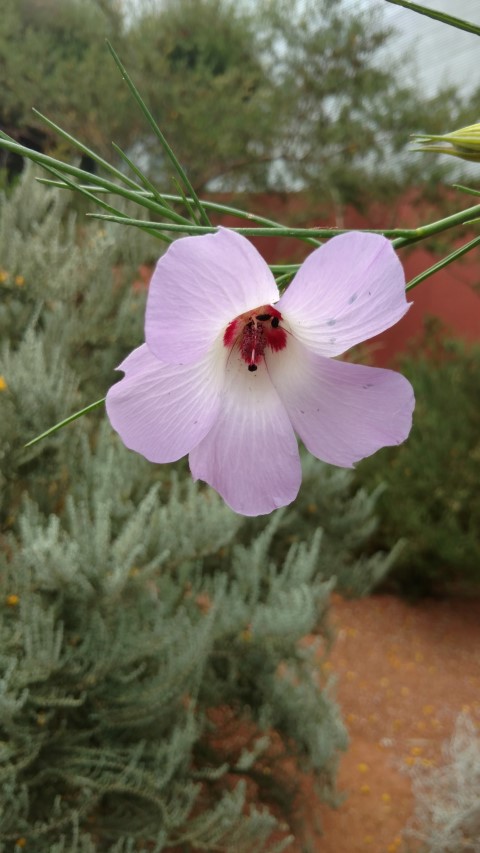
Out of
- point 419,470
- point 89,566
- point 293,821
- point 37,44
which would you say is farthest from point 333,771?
point 37,44

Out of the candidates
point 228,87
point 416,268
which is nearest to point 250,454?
point 228,87

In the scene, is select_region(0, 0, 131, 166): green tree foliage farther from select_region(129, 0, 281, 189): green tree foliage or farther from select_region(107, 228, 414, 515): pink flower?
select_region(107, 228, 414, 515): pink flower

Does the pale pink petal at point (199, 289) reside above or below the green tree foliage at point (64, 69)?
below

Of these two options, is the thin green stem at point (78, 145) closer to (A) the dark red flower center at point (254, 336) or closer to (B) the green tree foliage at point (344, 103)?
(A) the dark red flower center at point (254, 336)

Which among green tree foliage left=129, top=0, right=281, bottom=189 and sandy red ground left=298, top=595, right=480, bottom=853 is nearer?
sandy red ground left=298, top=595, right=480, bottom=853

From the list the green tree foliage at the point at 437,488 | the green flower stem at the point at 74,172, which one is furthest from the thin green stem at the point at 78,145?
the green tree foliage at the point at 437,488

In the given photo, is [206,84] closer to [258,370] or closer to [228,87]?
[228,87]

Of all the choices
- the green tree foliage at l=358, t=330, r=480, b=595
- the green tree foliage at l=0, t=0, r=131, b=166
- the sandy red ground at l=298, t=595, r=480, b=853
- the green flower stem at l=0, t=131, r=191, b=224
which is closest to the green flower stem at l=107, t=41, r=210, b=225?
the green flower stem at l=0, t=131, r=191, b=224
